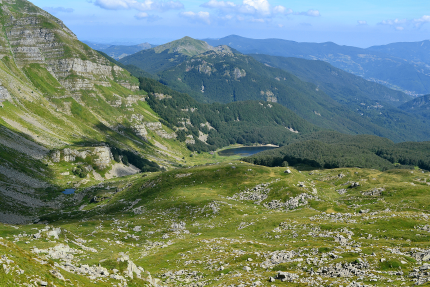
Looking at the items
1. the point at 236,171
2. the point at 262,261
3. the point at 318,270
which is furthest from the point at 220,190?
the point at 318,270

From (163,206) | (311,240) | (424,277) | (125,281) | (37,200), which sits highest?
(424,277)

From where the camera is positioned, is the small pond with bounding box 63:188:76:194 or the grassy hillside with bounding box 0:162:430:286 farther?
the small pond with bounding box 63:188:76:194

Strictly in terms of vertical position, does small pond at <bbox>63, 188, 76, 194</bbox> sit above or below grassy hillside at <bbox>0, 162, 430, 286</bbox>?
below

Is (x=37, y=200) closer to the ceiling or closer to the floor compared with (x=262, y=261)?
closer to the floor

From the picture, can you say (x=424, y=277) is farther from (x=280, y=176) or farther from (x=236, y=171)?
(x=236, y=171)

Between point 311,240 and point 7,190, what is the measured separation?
135329mm

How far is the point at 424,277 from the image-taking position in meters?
37.5

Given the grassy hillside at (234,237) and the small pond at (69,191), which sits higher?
the grassy hillside at (234,237)

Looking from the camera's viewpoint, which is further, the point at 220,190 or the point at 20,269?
the point at 220,190

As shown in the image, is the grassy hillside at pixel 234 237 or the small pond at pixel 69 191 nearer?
the grassy hillside at pixel 234 237

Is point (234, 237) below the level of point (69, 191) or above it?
above

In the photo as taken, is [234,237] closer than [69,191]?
Yes

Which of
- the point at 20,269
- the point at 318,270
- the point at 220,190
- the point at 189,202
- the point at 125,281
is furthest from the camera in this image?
the point at 220,190

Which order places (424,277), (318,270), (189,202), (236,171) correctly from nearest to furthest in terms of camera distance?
1. (424,277)
2. (318,270)
3. (189,202)
4. (236,171)
